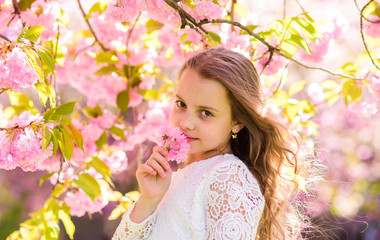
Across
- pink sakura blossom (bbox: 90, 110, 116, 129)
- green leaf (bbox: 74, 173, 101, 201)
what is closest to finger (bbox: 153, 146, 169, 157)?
green leaf (bbox: 74, 173, 101, 201)

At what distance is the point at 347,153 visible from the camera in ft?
18.5

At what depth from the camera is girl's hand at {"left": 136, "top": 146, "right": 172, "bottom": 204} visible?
1531 millimetres

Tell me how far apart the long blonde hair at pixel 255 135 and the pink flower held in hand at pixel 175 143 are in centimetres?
22

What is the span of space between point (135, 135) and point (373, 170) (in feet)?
11.9

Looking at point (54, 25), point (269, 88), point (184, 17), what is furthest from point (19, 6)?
point (269, 88)

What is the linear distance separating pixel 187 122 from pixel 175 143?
88mm

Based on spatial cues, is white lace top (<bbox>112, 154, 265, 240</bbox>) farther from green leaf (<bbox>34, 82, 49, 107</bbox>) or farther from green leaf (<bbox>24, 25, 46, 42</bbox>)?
green leaf (<bbox>24, 25, 46, 42</bbox>)

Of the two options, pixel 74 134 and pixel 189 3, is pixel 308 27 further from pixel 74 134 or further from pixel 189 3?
pixel 74 134

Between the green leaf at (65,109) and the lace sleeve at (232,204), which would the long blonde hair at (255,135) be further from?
the green leaf at (65,109)

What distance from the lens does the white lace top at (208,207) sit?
4.87 feet

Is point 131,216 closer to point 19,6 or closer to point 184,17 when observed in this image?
point 184,17

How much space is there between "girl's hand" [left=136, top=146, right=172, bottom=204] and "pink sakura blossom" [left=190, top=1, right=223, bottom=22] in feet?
1.74

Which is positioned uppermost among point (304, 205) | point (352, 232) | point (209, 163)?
point (209, 163)

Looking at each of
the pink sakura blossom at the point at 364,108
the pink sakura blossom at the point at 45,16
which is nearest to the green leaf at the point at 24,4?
the pink sakura blossom at the point at 45,16
